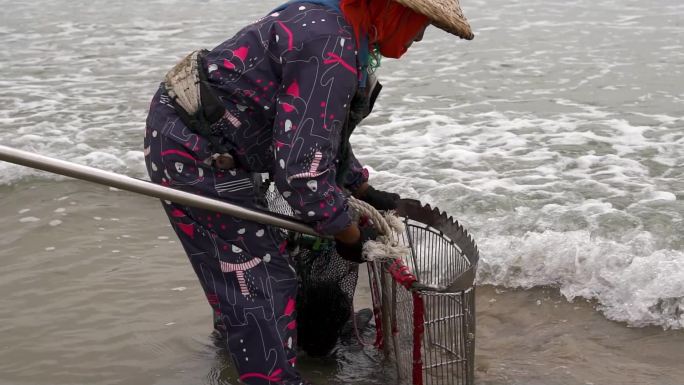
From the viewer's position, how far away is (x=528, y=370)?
3.55 metres

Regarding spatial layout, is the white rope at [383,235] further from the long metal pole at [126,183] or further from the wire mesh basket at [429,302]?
the long metal pole at [126,183]

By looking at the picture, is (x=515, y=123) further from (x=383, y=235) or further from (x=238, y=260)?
(x=238, y=260)

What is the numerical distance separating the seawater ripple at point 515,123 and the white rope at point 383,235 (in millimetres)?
1625

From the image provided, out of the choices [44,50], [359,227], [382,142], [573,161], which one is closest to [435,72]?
[382,142]

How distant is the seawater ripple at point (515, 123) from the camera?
4.59 meters

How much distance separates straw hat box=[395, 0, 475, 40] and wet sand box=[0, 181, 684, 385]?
152 centimetres

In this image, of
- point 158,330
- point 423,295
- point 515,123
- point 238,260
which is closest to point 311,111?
point 238,260

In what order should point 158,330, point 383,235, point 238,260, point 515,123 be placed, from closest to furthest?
point 238,260 → point 383,235 → point 158,330 → point 515,123

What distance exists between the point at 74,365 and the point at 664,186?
390cm

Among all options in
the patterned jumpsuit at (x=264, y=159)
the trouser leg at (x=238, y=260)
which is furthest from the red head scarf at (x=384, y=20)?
the trouser leg at (x=238, y=260)

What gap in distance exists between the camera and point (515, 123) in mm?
7293

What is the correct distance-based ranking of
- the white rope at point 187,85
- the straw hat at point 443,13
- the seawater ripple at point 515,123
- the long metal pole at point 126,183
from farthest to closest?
the seawater ripple at point 515,123 < the white rope at point 187,85 < the long metal pole at point 126,183 < the straw hat at point 443,13

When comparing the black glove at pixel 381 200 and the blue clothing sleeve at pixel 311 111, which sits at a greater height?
the blue clothing sleeve at pixel 311 111

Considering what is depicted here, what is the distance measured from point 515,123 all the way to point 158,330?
4281mm
